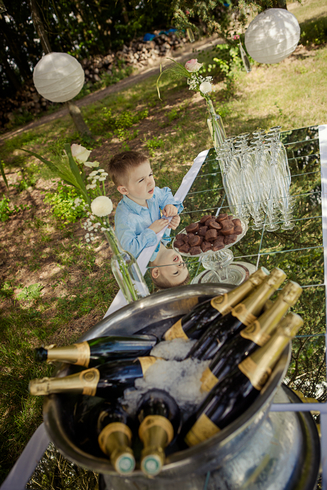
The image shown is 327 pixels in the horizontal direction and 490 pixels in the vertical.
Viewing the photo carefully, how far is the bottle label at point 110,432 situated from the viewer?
21.6 inches

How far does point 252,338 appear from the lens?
25.2 inches

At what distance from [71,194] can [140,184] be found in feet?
11.3

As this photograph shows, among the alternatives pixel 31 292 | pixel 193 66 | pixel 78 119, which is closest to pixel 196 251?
pixel 193 66

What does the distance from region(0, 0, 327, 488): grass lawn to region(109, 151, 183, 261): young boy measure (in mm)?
988

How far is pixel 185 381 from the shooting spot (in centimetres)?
64

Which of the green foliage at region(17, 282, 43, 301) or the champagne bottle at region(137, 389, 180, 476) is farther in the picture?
the green foliage at region(17, 282, 43, 301)

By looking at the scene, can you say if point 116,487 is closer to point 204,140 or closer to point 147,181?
point 147,181

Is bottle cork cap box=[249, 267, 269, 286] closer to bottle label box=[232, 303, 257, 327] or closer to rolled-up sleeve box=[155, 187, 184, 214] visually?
bottle label box=[232, 303, 257, 327]

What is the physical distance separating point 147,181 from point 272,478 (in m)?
1.45

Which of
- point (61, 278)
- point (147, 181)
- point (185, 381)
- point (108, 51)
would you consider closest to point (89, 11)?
point (108, 51)

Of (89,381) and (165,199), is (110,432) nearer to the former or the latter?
(89,381)

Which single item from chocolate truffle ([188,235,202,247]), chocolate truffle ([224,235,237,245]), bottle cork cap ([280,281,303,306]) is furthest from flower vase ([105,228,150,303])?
bottle cork cap ([280,281,303,306])

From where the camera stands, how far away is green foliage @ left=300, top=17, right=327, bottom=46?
6.70 meters

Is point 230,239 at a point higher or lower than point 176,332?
lower
